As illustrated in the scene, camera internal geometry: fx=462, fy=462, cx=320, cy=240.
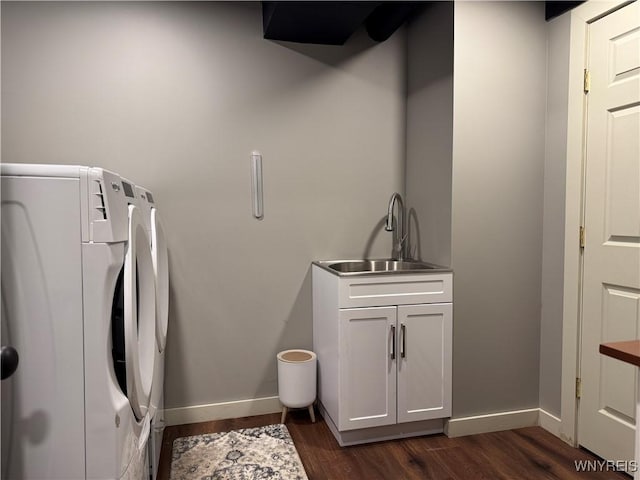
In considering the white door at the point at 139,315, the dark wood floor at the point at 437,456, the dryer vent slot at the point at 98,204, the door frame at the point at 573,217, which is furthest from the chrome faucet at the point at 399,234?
the dryer vent slot at the point at 98,204

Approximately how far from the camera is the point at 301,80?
8.96 ft

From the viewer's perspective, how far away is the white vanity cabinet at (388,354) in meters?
2.28

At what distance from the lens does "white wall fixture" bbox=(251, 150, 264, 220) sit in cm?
267

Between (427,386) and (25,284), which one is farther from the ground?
(25,284)

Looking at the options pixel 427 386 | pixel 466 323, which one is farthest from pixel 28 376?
pixel 466 323

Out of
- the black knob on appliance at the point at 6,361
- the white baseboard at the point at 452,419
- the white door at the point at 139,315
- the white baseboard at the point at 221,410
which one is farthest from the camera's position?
the white baseboard at the point at 221,410

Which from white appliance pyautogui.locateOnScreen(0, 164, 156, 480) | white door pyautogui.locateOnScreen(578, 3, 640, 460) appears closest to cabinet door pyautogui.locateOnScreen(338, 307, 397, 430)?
white door pyautogui.locateOnScreen(578, 3, 640, 460)

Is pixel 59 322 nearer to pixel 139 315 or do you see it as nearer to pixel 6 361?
pixel 6 361

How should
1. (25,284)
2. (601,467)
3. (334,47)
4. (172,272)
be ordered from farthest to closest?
(334,47)
(172,272)
(601,467)
(25,284)

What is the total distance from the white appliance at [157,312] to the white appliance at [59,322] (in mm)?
524

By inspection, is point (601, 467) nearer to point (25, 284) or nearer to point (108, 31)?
point (25, 284)

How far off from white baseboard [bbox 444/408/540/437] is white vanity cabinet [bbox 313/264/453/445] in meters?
0.09

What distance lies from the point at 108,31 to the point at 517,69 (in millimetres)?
2177

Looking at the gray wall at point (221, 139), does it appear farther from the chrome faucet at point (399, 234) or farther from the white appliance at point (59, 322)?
the white appliance at point (59, 322)
